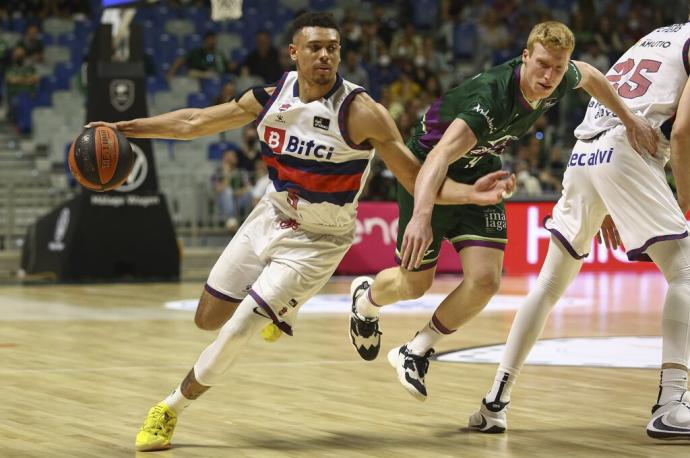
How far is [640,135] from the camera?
582 centimetres

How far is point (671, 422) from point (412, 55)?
16.3 m

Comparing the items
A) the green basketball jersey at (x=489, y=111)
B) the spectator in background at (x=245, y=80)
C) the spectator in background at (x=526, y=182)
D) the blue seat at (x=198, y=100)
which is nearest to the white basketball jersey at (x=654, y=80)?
the green basketball jersey at (x=489, y=111)

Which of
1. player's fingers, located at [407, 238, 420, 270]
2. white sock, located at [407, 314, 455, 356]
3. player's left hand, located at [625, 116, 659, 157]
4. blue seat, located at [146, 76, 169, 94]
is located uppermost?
player's left hand, located at [625, 116, 659, 157]

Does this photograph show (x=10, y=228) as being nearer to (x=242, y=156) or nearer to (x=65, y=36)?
(x=242, y=156)

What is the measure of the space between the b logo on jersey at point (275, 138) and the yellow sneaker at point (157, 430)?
1282 mm

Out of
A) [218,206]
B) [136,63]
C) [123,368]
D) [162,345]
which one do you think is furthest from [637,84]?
[218,206]

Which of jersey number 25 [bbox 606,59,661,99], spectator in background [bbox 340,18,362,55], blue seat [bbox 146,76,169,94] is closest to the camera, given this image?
jersey number 25 [bbox 606,59,661,99]

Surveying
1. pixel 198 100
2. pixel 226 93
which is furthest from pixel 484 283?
pixel 198 100

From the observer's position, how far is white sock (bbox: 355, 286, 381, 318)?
23.2 feet

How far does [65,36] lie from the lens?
65.3 ft

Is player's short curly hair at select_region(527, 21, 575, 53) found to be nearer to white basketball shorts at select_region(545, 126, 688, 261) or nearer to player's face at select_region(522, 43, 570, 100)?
player's face at select_region(522, 43, 570, 100)

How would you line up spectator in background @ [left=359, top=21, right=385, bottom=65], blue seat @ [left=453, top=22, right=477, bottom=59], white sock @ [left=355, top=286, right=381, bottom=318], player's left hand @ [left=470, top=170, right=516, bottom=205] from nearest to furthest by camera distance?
player's left hand @ [left=470, top=170, right=516, bottom=205] < white sock @ [left=355, top=286, right=381, bottom=318] < spectator in background @ [left=359, top=21, right=385, bottom=65] < blue seat @ [left=453, top=22, right=477, bottom=59]

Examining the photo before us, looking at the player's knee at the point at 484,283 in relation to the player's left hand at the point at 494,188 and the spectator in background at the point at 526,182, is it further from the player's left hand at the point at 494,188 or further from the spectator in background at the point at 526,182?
the spectator in background at the point at 526,182

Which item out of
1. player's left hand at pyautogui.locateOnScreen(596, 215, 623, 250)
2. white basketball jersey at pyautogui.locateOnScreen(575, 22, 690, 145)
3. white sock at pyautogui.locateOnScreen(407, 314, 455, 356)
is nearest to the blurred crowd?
player's left hand at pyautogui.locateOnScreen(596, 215, 623, 250)
